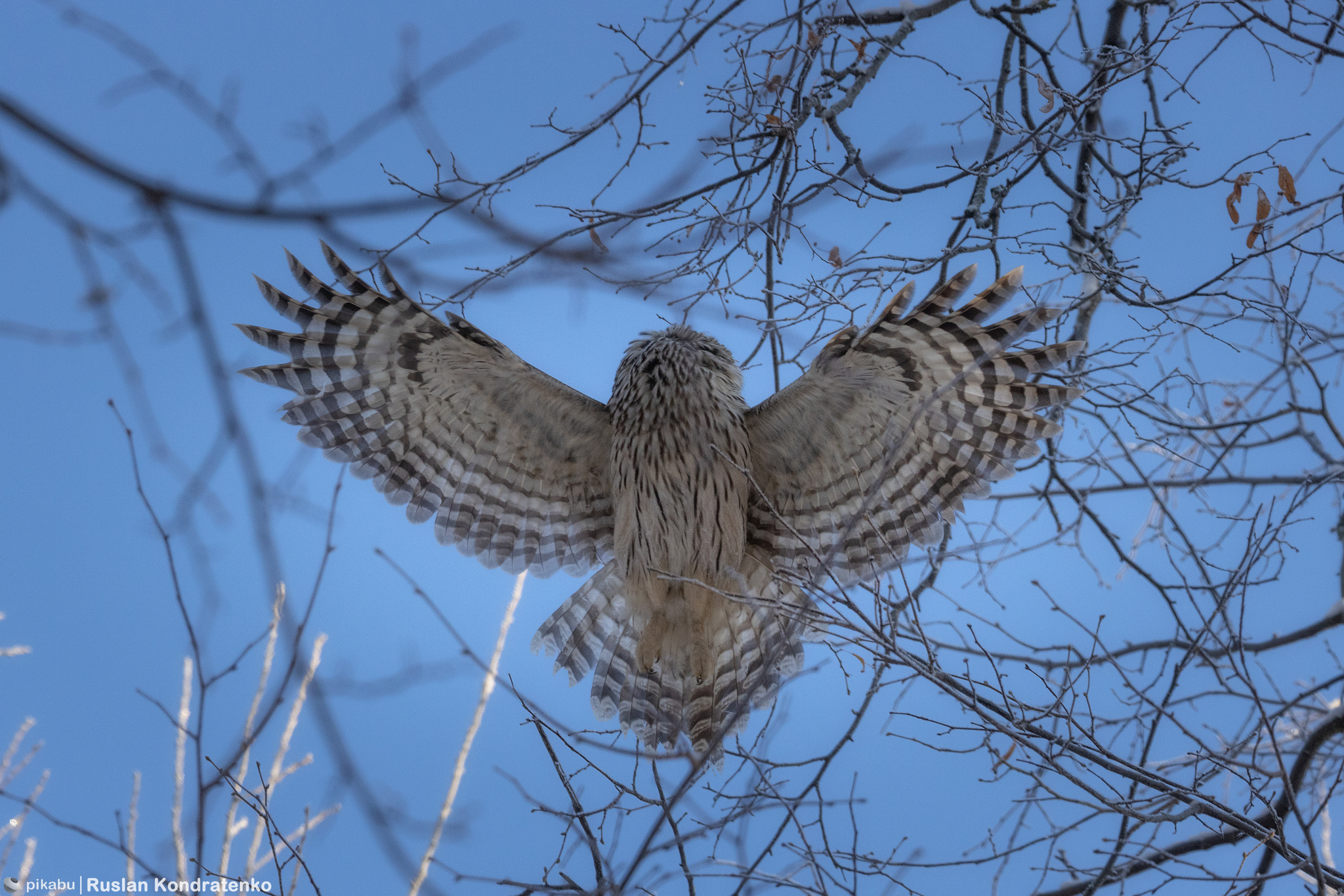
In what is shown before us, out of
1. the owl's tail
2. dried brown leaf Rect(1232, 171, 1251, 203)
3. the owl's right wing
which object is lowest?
the owl's tail

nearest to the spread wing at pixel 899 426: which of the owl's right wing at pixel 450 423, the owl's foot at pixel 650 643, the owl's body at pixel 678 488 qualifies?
the owl's body at pixel 678 488

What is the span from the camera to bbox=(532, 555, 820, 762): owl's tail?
434cm

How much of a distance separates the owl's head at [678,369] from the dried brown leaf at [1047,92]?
1.53 m

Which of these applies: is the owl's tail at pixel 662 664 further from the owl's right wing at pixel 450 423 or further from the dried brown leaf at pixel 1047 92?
the dried brown leaf at pixel 1047 92

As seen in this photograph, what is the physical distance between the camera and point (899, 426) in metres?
3.96

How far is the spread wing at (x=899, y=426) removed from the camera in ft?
11.9

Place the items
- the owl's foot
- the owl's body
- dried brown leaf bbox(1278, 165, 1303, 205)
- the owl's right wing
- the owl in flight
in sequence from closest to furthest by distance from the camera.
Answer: dried brown leaf bbox(1278, 165, 1303, 205), the owl in flight, the owl's right wing, the owl's body, the owl's foot

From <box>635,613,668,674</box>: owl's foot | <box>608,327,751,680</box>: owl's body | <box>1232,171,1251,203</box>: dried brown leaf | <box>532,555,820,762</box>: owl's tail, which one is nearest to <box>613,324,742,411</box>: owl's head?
<box>608,327,751,680</box>: owl's body

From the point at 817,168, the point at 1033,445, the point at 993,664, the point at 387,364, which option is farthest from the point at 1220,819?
the point at 387,364

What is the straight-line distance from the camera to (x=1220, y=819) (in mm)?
2648

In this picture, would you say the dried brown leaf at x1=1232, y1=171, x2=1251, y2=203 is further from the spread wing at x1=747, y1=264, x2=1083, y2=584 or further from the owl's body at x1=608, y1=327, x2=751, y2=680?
the owl's body at x1=608, y1=327, x2=751, y2=680

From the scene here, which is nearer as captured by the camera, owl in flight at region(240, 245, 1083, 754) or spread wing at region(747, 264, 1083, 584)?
spread wing at region(747, 264, 1083, 584)

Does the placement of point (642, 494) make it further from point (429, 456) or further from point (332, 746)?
point (332, 746)

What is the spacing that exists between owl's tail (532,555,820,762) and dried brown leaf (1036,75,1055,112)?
6.41 feet
